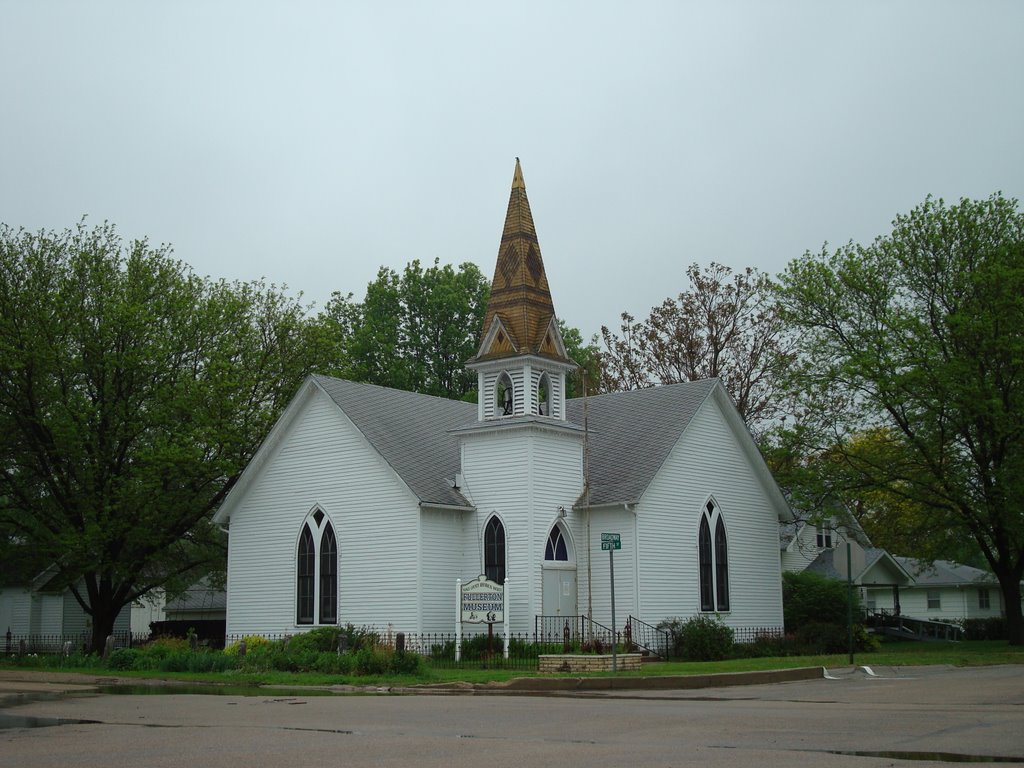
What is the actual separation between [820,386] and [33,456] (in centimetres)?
2683

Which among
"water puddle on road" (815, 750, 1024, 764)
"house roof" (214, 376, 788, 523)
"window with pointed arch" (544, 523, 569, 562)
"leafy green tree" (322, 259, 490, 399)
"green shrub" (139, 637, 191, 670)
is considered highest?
"leafy green tree" (322, 259, 490, 399)

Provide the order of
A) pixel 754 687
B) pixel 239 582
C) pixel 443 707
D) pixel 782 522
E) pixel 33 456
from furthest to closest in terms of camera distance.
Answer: pixel 782 522 < pixel 33 456 < pixel 239 582 < pixel 754 687 < pixel 443 707

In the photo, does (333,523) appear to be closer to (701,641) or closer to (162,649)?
(162,649)

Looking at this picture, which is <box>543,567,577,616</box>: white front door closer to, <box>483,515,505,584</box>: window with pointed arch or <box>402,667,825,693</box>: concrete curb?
<box>483,515,505,584</box>: window with pointed arch

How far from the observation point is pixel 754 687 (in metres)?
21.5

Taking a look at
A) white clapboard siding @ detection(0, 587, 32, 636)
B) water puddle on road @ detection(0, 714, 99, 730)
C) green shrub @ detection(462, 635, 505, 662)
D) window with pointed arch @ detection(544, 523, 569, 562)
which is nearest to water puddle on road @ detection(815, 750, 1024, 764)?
water puddle on road @ detection(0, 714, 99, 730)

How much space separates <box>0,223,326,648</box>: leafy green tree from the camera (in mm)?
A: 37219

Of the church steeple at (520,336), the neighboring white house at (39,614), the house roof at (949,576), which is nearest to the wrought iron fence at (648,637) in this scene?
the church steeple at (520,336)

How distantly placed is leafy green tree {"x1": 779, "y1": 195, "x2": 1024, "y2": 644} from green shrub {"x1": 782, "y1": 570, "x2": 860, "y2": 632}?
352cm

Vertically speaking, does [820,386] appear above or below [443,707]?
above

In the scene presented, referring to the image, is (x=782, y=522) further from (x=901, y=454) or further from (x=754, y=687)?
(x=754, y=687)

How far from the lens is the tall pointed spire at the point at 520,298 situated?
3375 centimetres

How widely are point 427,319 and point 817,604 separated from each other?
35469mm

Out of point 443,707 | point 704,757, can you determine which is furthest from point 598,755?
point 443,707
